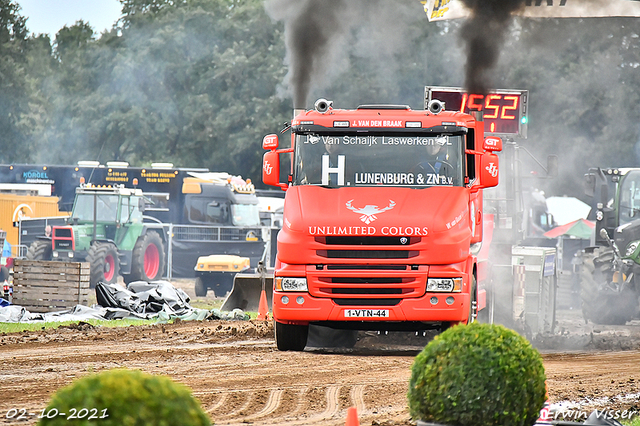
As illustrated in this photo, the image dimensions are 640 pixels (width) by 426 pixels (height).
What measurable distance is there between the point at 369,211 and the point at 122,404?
7.62 m

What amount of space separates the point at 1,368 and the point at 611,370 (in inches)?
257

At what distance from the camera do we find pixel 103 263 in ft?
85.5

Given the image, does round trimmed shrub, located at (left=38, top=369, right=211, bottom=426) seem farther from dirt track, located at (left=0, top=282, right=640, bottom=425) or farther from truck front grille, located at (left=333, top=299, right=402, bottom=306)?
truck front grille, located at (left=333, top=299, right=402, bottom=306)

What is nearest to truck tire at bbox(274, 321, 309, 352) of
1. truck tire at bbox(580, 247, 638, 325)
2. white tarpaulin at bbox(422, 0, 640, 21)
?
white tarpaulin at bbox(422, 0, 640, 21)

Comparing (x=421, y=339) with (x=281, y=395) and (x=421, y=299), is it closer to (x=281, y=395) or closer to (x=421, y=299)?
(x=421, y=299)

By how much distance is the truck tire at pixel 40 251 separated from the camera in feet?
86.9

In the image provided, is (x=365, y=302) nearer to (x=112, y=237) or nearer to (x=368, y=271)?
(x=368, y=271)

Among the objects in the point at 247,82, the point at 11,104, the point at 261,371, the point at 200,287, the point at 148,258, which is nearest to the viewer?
the point at 261,371

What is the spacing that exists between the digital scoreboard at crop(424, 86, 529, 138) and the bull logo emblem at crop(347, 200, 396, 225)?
570 cm

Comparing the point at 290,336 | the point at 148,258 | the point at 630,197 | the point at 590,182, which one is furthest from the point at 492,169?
the point at 148,258

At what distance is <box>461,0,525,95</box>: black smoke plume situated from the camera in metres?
16.7

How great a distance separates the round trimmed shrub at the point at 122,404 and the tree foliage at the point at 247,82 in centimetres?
3355

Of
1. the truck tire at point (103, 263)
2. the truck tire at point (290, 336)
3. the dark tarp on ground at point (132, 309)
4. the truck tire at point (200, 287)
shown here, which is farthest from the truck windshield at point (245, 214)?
the truck tire at point (290, 336)

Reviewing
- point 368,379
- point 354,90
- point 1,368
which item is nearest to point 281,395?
point 368,379
